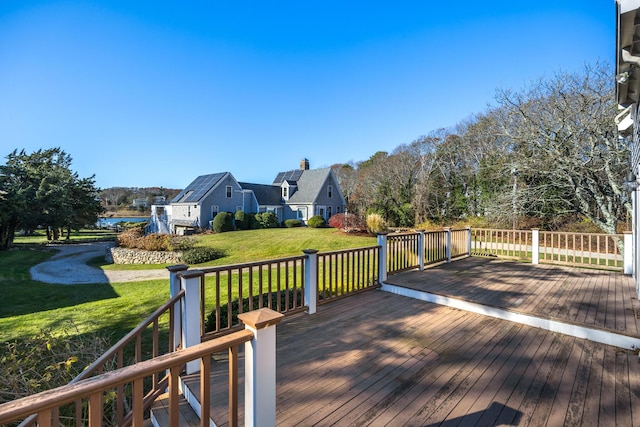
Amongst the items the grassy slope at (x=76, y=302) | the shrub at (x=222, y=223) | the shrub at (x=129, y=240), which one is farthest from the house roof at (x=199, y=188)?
the grassy slope at (x=76, y=302)

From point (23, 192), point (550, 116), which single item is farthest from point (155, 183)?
point (550, 116)

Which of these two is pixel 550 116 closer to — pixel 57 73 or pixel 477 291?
A: pixel 477 291

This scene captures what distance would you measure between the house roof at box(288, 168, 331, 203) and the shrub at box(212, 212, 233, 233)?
721 centimetres

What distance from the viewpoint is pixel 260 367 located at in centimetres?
168

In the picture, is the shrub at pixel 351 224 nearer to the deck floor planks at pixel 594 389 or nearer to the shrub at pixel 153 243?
the shrub at pixel 153 243

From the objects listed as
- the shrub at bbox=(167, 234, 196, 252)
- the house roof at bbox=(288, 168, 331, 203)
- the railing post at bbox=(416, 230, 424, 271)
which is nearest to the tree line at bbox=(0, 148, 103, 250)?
the shrub at bbox=(167, 234, 196, 252)

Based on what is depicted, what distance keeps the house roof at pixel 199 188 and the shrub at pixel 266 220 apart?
4.72 m

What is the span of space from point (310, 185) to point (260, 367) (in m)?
26.0

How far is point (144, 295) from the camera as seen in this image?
8.29 metres

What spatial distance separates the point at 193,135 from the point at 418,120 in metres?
16.5

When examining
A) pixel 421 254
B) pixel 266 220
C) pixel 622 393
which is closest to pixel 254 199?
pixel 266 220

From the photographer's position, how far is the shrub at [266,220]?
24.2 m

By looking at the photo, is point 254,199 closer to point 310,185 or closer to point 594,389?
point 310,185

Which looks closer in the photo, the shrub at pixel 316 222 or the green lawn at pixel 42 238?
the green lawn at pixel 42 238
